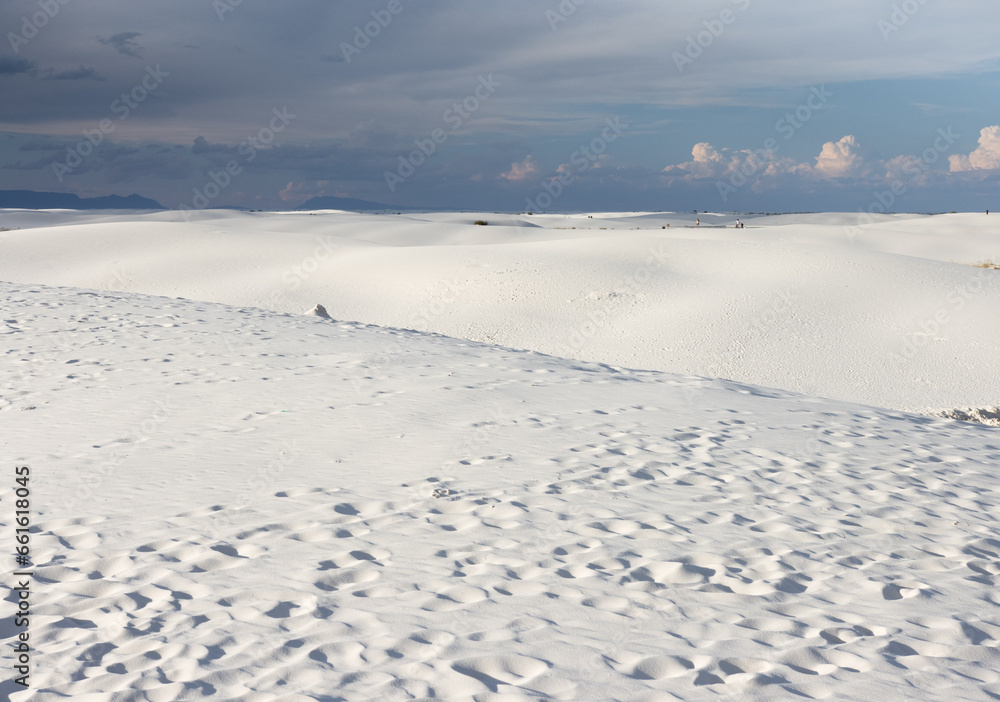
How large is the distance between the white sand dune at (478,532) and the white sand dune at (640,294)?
15.6 ft

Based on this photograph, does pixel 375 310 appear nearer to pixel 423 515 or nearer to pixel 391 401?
pixel 391 401

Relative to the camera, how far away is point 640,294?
1819 cm

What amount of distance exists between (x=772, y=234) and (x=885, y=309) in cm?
1930

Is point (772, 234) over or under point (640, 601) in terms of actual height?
over

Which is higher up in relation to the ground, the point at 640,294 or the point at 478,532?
the point at 640,294

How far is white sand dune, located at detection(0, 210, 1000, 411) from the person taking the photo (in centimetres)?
1372

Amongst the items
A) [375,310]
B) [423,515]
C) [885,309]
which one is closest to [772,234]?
[885,309]

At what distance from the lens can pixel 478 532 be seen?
5.09 meters

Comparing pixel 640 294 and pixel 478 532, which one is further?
pixel 640 294

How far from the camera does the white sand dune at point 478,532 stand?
362 cm

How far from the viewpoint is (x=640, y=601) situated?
4.26 meters

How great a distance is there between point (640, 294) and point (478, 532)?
1372 centimetres

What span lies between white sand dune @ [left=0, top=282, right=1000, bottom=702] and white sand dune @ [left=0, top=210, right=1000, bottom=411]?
15.6 ft

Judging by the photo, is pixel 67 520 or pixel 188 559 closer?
pixel 188 559
